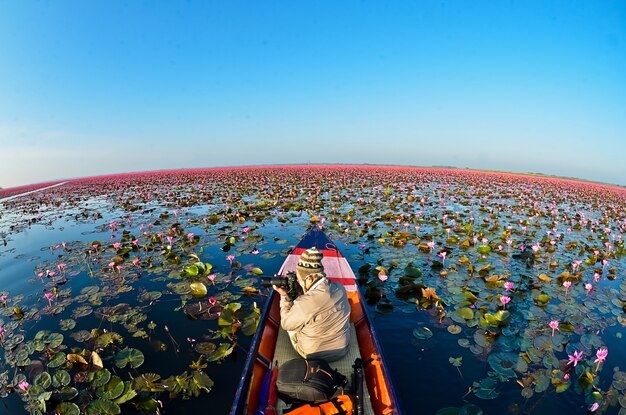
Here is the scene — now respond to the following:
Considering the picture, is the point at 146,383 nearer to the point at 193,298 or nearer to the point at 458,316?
the point at 193,298

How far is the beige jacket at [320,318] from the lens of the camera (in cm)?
296

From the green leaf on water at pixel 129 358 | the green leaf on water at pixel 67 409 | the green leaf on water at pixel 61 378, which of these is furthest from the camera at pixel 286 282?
the green leaf on water at pixel 61 378

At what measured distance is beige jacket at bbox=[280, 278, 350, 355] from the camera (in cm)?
296

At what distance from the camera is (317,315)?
2992 millimetres

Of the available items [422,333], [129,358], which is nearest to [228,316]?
[129,358]

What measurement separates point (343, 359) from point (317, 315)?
3.61ft

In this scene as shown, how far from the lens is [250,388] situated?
2.81 metres

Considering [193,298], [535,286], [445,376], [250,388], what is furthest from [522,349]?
[193,298]

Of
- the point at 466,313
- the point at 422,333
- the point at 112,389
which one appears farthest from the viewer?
the point at 466,313

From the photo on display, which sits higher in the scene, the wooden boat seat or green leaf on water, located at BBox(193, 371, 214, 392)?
the wooden boat seat

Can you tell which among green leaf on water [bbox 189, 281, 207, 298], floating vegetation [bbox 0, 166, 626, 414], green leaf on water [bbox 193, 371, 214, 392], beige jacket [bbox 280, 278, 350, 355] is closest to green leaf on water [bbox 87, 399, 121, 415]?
floating vegetation [bbox 0, 166, 626, 414]

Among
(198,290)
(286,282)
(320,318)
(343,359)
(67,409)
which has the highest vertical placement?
(286,282)

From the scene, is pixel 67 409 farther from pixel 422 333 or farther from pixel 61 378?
pixel 422 333

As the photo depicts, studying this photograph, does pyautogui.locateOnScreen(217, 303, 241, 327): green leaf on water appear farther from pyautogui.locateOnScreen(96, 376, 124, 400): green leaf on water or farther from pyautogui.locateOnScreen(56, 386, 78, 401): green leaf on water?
pyautogui.locateOnScreen(56, 386, 78, 401): green leaf on water
